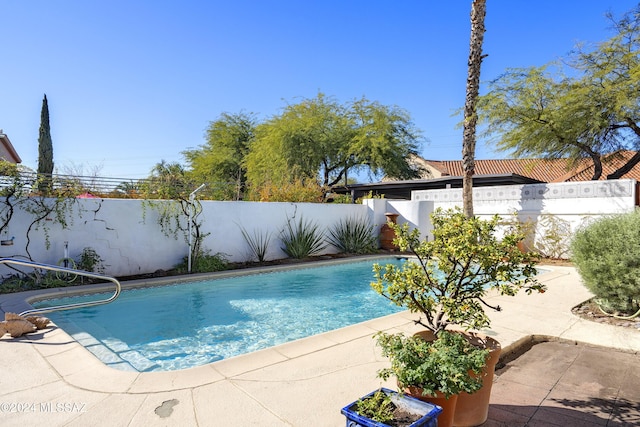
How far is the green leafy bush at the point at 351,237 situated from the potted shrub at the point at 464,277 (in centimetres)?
1078

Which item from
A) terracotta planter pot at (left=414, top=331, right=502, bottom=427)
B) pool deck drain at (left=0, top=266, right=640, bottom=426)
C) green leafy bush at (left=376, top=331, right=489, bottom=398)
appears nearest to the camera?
green leafy bush at (left=376, top=331, right=489, bottom=398)

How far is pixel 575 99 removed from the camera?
12.5 meters

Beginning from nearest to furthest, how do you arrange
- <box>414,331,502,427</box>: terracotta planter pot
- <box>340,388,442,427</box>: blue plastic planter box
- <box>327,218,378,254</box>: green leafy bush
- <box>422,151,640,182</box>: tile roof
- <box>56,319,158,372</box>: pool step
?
1. <box>340,388,442,427</box>: blue plastic planter box
2. <box>414,331,502,427</box>: terracotta planter pot
3. <box>56,319,158,372</box>: pool step
4. <box>327,218,378,254</box>: green leafy bush
5. <box>422,151,640,182</box>: tile roof

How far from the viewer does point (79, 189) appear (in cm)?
884

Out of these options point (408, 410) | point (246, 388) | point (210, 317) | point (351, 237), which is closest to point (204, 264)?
point (210, 317)

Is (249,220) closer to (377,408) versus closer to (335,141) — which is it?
(377,408)

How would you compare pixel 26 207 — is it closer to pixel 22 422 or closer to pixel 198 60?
pixel 22 422

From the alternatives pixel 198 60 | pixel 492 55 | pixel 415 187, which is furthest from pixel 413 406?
pixel 415 187

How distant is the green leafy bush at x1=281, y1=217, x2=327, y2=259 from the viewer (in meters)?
12.2

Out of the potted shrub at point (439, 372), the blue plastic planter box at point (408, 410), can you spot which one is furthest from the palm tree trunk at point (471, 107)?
Result: the blue plastic planter box at point (408, 410)

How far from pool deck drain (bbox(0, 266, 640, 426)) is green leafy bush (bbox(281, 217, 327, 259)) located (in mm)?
7539

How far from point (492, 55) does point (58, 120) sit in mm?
20607

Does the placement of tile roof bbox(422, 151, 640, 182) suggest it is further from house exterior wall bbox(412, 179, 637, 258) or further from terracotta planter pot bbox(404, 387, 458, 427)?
terracotta planter pot bbox(404, 387, 458, 427)

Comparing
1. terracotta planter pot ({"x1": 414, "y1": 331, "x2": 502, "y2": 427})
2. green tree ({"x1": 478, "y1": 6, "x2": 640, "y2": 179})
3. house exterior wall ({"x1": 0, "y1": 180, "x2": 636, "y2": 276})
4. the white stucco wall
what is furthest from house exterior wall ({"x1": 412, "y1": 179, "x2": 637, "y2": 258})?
terracotta planter pot ({"x1": 414, "y1": 331, "x2": 502, "y2": 427})
